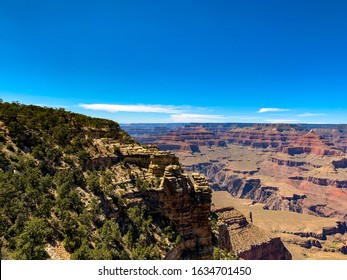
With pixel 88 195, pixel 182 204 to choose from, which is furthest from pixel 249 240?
pixel 88 195

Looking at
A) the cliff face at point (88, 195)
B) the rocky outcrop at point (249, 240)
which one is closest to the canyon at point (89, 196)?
the cliff face at point (88, 195)

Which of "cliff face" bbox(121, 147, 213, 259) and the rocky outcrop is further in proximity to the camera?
the rocky outcrop

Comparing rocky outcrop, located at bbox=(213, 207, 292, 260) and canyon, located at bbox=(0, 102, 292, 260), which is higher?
canyon, located at bbox=(0, 102, 292, 260)

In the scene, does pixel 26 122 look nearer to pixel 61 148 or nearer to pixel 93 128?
pixel 61 148

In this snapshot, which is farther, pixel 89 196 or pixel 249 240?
pixel 249 240

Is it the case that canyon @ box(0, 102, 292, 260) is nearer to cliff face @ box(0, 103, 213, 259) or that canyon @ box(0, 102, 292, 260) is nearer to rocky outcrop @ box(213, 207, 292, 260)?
cliff face @ box(0, 103, 213, 259)

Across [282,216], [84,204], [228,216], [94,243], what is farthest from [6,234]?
[282,216]

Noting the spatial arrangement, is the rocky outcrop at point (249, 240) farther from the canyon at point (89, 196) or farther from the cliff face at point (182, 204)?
the cliff face at point (182, 204)

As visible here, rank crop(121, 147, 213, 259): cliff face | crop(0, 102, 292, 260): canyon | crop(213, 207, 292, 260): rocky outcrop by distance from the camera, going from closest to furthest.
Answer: crop(0, 102, 292, 260): canyon < crop(121, 147, 213, 259): cliff face < crop(213, 207, 292, 260): rocky outcrop

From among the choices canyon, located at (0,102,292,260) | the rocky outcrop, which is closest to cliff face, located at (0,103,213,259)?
canyon, located at (0,102,292,260)

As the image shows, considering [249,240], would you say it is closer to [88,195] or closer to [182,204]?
[182,204]
